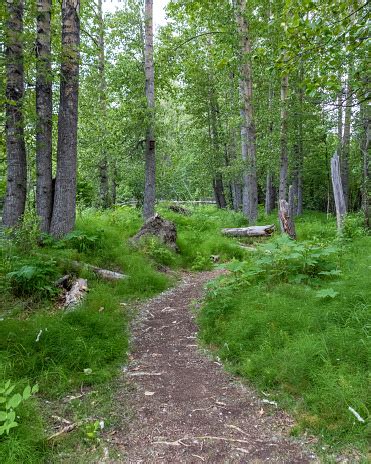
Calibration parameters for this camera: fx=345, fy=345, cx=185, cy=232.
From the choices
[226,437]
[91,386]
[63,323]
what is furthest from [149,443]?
[63,323]

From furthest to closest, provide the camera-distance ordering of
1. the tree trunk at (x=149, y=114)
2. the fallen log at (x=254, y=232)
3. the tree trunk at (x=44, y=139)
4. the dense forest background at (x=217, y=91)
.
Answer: the fallen log at (x=254, y=232) → the tree trunk at (x=149, y=114) → the tree trunk at (x=44, y=139) → the dense forest background at (x=217, y=91)

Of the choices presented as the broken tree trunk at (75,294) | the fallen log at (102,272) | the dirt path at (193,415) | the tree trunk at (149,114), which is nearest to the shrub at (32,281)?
the broken tree trunk at (75,294)

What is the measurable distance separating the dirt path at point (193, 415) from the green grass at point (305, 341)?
24cm

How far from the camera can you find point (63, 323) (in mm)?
4426

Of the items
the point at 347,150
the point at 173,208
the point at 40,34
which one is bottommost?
the point at 173,208

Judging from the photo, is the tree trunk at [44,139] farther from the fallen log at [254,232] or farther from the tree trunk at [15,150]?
the fallen log at [254,232]

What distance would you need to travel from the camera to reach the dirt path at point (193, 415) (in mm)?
2740

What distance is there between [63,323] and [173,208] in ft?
36.7

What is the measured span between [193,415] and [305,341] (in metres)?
1.44

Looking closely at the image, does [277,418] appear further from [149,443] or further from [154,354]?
[154,354]

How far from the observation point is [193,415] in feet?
10.7

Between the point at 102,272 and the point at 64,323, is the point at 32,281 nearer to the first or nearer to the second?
the point at 64,323

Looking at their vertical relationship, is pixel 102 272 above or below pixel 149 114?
below

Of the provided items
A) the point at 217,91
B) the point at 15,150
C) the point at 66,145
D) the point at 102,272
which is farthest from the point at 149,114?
the point at 217,91
